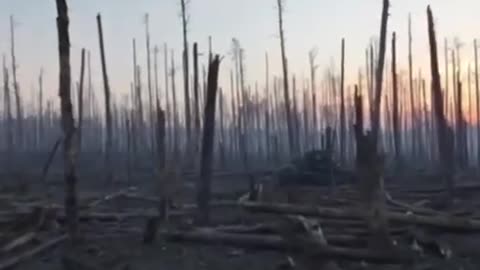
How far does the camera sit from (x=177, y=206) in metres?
15.5

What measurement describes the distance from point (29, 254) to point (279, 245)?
10.5 feet

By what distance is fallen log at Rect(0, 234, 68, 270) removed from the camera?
32.9 ft

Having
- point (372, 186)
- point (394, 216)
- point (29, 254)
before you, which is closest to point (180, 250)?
point (29, 254)

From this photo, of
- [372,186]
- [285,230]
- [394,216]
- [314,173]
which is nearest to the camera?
[372,186]

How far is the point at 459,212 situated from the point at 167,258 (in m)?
5.14

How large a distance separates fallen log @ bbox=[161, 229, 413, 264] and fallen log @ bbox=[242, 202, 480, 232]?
3.88ft

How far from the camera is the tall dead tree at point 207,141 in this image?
1166 centimetres

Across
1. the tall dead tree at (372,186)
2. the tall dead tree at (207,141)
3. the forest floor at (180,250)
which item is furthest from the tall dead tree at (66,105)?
the tall dead tree at (372,186)

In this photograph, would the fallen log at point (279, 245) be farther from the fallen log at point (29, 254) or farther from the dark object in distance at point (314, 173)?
the dark object in distance at point (314, 173)

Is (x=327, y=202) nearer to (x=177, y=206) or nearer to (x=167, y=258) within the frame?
(x=177, y=206)

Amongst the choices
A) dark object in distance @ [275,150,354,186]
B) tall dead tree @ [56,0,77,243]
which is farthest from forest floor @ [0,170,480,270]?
dark object in distance @ [275,150,354,186]

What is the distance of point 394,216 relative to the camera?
11.4 meters

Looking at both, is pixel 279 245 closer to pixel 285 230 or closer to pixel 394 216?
pixel 285 230

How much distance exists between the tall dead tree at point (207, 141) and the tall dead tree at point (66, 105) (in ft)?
7.20
